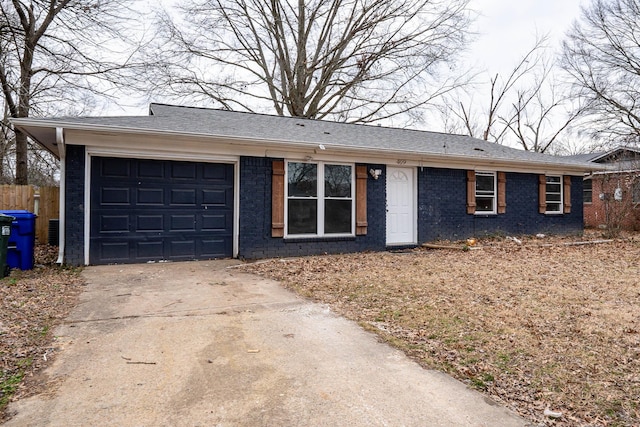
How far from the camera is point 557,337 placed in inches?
137

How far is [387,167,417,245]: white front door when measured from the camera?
982 cm

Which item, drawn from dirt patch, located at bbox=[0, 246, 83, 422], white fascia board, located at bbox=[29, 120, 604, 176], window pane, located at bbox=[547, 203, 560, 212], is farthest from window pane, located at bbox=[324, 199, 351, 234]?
window pane, located at bbox=[547, 203, 560, 212]

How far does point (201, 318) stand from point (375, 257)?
195 inches

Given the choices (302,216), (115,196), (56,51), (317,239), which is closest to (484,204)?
(317,239)

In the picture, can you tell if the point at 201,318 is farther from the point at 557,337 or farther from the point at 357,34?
the point at 357,34

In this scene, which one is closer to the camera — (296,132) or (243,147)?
(243,147)

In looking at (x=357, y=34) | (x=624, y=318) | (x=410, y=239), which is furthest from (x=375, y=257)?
(x=357, y=34)

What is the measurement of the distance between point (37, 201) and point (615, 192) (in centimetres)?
1728

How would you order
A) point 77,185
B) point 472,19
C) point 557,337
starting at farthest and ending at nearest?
point 472,19 → point 77,185 → point 557,337

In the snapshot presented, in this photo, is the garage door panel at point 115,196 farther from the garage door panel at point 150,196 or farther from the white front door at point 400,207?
the white front door at point 400,207

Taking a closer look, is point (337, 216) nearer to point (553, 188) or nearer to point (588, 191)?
point (553, 188)

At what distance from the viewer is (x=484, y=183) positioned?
37.2 ft

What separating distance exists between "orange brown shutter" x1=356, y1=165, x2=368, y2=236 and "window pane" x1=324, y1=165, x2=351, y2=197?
0.21 meters

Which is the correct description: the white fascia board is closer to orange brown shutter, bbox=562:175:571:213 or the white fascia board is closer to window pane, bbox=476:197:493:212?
window pane, bbox=476:197:493:212
